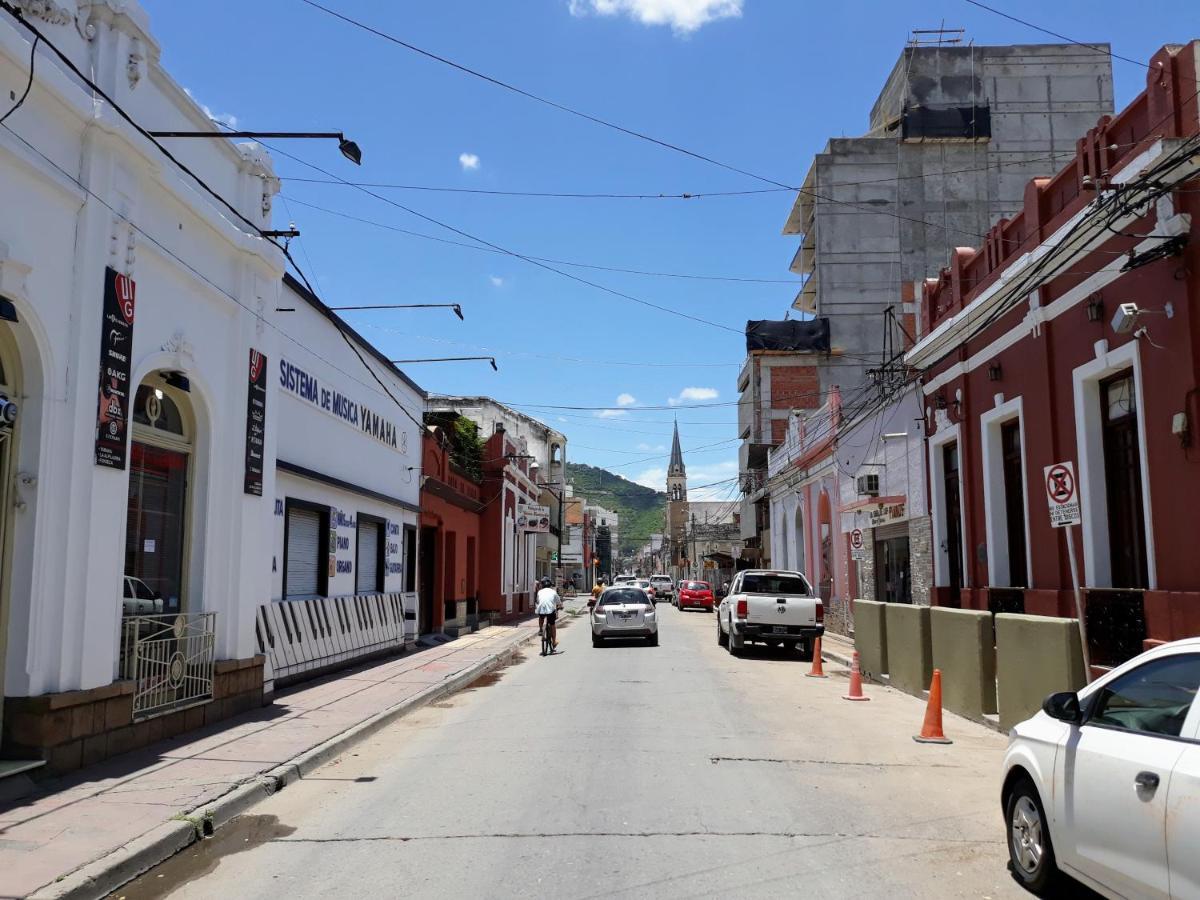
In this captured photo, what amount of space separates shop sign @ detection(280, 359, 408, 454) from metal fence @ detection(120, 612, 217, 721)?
485 cm

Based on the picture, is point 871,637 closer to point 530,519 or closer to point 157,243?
point 157,243

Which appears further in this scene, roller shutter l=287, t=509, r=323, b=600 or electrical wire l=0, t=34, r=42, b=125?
roller shutter l=287, t=509, r=323, b=600

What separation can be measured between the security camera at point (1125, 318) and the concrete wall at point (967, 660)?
12.3 feet

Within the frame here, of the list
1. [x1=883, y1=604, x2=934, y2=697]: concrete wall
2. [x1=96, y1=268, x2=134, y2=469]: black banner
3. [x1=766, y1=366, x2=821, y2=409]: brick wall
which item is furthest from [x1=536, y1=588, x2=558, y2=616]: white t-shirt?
[x1=766, y1=366, x2=821, y2=409]: brick wall

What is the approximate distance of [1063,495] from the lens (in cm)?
946

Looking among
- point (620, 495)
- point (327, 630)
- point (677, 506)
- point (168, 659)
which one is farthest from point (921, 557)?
point (677, 506)

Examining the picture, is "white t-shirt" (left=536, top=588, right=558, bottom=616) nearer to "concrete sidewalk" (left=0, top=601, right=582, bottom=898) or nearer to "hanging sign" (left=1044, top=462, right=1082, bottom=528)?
"concrete sidewalk" (left=0, top=601, right=582, bottom=898)

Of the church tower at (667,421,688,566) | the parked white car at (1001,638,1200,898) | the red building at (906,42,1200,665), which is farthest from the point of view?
the church tower at (667,421,688,566)

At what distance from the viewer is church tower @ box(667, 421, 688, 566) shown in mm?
101812

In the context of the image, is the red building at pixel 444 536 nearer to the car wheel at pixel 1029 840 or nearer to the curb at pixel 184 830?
the curb at pixel 184 830

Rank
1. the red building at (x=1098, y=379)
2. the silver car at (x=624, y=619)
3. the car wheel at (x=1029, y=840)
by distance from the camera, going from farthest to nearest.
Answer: the silver car at (x=624, y=619)
the red building at (x=1098, y=379)
the car wheel at (x=1029, y=840)

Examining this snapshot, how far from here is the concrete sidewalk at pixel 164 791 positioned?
5.75 meters

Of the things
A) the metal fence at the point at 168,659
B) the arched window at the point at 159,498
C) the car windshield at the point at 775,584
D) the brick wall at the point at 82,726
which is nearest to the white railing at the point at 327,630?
the metal fence at the point at 168,659

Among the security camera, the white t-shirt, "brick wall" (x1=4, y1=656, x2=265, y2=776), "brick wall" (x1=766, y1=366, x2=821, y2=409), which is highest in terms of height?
"brick wall" (x1=766, y1=366, x2=821, y2=409)
